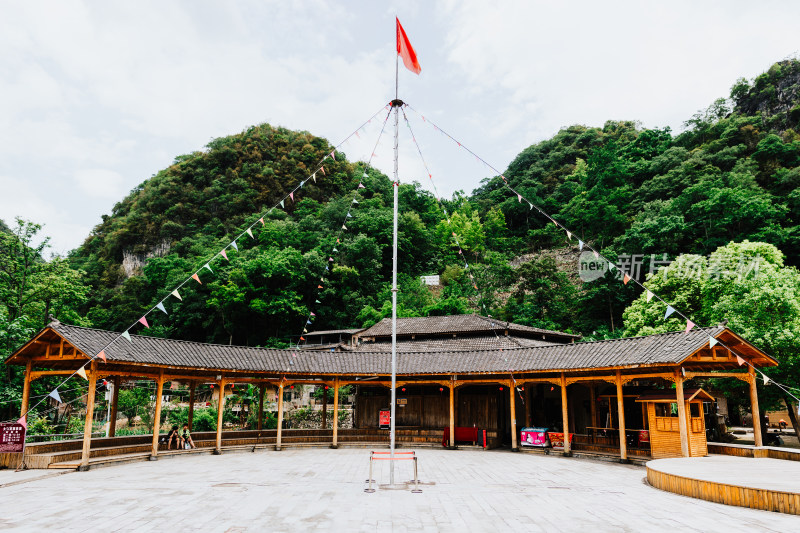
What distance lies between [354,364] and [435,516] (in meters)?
12.7

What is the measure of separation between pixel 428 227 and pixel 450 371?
4558 centimetres

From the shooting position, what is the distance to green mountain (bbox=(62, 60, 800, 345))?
39.3 meters

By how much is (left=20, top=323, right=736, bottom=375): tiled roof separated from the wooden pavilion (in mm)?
42

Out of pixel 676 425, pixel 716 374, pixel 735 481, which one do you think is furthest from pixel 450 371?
pixel 735 481

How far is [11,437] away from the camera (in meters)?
12.4

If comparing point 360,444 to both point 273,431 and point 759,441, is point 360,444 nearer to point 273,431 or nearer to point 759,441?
point 273,431

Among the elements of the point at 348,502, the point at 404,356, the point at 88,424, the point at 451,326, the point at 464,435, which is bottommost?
the point at 464,435

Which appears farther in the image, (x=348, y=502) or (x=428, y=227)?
(x=428, y=227)

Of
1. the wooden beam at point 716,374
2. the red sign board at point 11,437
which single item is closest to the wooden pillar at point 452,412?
the wooden beam at point 716,374

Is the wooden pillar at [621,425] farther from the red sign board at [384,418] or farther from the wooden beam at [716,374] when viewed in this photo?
the red sign board at [384,418]

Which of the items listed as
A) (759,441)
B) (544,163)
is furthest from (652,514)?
(544,163)

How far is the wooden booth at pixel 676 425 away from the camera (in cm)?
1345

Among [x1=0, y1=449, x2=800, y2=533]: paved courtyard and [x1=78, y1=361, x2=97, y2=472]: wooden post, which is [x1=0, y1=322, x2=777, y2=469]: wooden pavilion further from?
[x1=0, y1=449, x2=800, y2=533]: paved courtyard

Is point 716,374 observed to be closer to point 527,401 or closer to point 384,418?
point 527,401
